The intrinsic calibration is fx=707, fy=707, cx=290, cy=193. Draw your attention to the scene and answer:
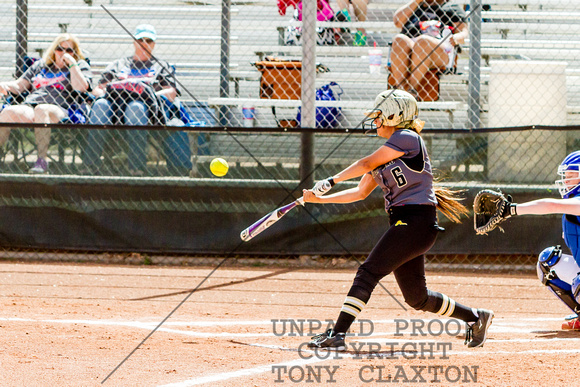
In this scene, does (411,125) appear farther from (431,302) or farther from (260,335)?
(260,335)

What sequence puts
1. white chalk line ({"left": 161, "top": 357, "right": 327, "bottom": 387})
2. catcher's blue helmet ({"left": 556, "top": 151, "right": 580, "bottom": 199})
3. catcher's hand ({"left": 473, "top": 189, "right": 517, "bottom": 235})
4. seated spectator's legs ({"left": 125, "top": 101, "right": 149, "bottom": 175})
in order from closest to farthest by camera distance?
white chalk line ({"left": 161, "top": 357, "right": 327, "bottom": 387}) → catcher's hand ({"left": 473, "top": 189, "right": 517, "bottom": 235}) → catcher's blue helmet ({"left": 556, "top": 151, "right": 580, "bottom": 199}) → seated spectator's legs ({"left": 125, "top": 101, "right": 149, "bottom": 175})

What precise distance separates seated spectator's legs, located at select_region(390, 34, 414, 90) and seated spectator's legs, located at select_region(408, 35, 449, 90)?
A: 0.06 m

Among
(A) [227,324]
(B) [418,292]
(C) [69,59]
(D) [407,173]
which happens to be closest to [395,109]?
(D) [407,173]

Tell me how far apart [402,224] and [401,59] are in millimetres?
4196

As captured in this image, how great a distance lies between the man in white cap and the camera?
7.54 meters

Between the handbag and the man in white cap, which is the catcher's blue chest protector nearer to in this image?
the handbag

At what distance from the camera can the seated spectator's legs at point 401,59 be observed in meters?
7.96

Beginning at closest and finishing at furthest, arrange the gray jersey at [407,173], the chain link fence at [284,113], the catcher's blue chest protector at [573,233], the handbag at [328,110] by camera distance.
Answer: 1. the gray jersey at [407,173]
2. the catcher's blue chest protector at [573,233]
3. the chain link fence at [284,113]
4. the handbag at [328,110]

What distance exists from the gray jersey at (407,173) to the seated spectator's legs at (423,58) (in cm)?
375

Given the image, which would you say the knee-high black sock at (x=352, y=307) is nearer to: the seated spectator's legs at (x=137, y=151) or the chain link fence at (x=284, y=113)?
the chain link fence at (x=284, y=113)

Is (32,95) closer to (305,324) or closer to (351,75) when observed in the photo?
(351,75)

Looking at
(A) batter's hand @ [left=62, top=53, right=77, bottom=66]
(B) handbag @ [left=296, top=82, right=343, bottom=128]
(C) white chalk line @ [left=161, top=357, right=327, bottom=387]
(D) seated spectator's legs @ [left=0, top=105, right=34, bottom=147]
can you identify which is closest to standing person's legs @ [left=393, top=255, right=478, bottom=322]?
(C) white chalk line @ [left=161, top=357, right=327, bottom=387]

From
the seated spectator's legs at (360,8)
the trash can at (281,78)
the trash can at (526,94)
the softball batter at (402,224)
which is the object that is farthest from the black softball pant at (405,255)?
the seated spectator's legs at (360,8)

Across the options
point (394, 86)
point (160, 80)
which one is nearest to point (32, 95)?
point (160, 80)
